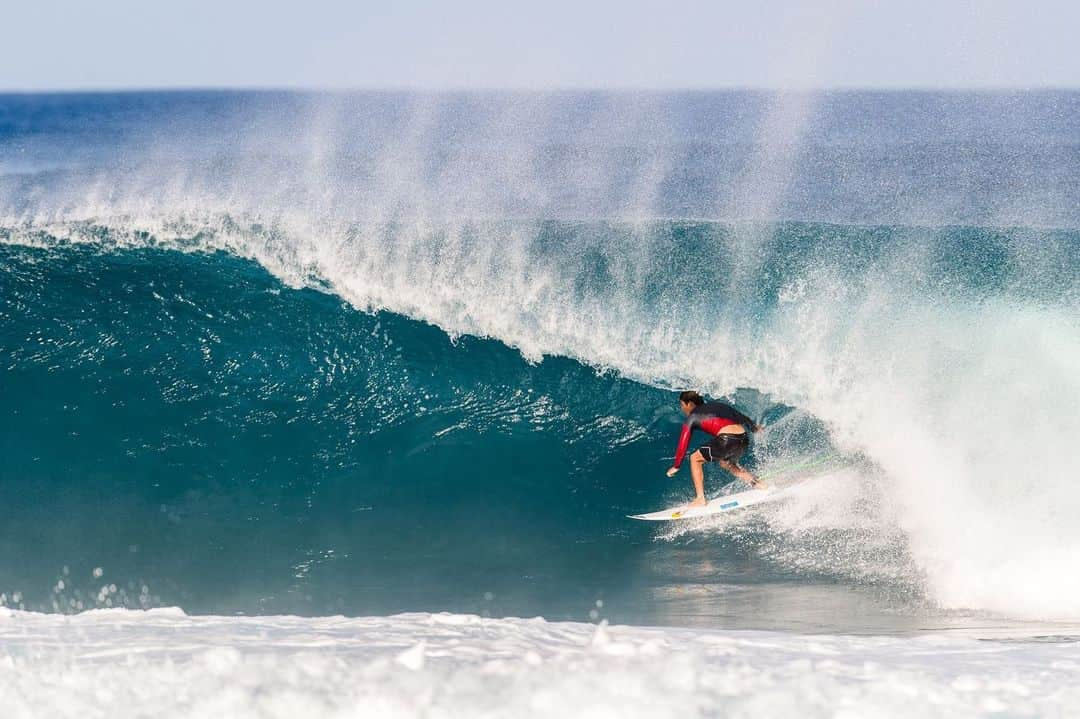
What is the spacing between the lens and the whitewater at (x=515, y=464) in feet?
15.7

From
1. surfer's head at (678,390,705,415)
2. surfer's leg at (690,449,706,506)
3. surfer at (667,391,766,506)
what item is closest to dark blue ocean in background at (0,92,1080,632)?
surfer's leg at (690,449,706,506)

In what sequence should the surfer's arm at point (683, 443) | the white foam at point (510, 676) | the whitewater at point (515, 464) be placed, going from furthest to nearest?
the surfer's arm at point (683, 443) < the whitewater at point (515, 464) < the white foam at point (510, 676)

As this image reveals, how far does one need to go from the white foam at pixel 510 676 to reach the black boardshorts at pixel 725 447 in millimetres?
2722

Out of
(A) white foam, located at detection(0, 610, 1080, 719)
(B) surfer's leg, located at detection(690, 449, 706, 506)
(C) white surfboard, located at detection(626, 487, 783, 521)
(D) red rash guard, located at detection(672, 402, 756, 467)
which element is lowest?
(A) white foam, located at detection(0, 610, 1080, 719)

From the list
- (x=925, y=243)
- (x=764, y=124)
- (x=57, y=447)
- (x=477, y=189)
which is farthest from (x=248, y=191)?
(x=764, y=124)

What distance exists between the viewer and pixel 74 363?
32.0 feet

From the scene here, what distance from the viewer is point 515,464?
29.2 feet

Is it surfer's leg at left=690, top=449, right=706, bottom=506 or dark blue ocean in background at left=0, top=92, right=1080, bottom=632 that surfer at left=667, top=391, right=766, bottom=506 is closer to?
surfer's leg at left=690, top=449, right=706, bottom=506

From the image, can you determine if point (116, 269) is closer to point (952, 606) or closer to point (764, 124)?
point (952, 606)

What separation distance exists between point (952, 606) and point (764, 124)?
3477 centimetres

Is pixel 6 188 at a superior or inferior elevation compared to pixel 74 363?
superior

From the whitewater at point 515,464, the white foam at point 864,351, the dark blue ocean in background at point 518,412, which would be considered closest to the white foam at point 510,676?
the whitewater at point 515,464

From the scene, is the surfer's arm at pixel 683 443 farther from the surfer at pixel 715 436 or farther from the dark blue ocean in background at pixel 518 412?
the dark blue ocean in background at pixel 518 412

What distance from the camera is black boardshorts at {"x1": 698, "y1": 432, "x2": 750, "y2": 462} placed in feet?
26.4
